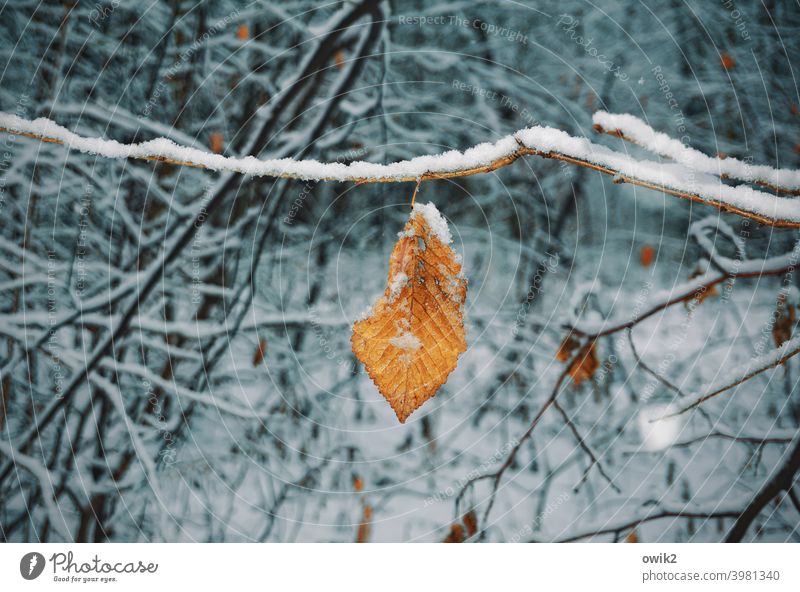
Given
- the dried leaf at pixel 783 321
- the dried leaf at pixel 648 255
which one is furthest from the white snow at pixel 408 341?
the dried leaf at pixel 783 321

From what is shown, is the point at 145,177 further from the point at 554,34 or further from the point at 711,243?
the point at 711,243

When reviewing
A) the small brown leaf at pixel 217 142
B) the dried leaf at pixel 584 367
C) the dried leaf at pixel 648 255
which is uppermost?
the small brown leaf at pixel 217 142

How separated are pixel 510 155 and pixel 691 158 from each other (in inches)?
6.8

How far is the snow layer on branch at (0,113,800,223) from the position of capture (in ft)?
1.27

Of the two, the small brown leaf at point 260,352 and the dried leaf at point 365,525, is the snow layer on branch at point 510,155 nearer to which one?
the small brown leaf at point 260,352

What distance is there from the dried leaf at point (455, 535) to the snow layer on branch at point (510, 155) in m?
0.32

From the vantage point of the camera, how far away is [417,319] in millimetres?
407

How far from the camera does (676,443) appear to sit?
1.59ft

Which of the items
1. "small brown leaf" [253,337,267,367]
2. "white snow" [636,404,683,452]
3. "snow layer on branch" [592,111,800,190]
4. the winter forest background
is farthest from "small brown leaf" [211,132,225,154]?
"white snow" [636,404,683,452]

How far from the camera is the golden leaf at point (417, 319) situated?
406 millimetres

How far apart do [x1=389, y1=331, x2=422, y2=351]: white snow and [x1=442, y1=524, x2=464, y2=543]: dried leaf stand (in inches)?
7.6

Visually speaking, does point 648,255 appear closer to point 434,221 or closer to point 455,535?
point 434,221

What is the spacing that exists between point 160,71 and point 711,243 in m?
0.54
